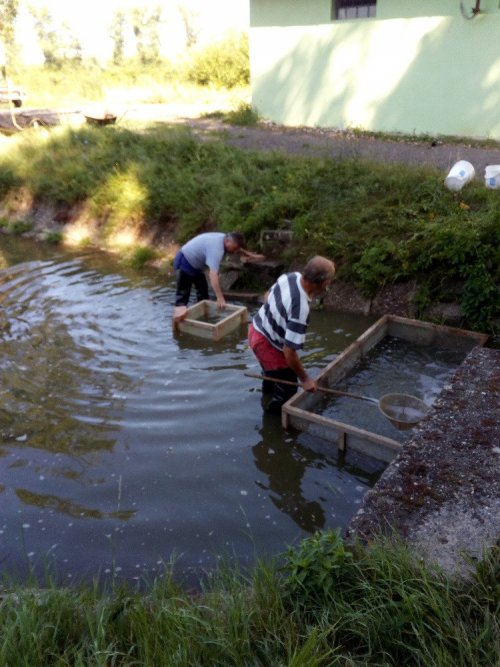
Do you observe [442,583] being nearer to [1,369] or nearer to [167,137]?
[1,369]

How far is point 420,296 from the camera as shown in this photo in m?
7.55

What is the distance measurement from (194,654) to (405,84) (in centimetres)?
1339

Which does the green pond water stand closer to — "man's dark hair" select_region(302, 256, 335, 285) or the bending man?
the bending man

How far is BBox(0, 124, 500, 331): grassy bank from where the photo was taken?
292 inches

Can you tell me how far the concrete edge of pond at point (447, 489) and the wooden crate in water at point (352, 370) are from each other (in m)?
0.58

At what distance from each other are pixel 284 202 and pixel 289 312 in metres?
4.87

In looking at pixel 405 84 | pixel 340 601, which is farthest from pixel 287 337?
pixel 405 84

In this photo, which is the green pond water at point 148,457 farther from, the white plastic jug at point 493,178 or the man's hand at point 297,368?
the white plastic jug at point 493,178

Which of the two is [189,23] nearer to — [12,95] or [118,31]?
[118,31]

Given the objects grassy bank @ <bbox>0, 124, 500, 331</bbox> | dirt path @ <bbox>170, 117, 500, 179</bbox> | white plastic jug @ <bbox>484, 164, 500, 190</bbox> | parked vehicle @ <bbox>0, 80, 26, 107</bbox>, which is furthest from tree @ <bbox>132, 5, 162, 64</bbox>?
white plastic jug @ <bbox>484, 164, 500, 190</bbox>

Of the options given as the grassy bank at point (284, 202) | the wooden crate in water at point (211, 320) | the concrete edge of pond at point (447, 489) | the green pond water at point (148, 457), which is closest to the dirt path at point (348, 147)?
the grassy bank at point (284, 202)

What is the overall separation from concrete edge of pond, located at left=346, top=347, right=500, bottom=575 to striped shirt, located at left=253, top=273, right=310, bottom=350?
4.13 ft

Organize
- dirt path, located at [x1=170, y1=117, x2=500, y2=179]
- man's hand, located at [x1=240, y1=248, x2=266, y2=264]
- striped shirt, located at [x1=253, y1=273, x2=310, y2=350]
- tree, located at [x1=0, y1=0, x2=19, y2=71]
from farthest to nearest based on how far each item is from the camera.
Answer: tree, located at [x1=0, y1=0, x2=19, y2=71] → dirt path, located at [x1=170, y1=117, x2=500, y2=179] → man's hand, located at [x1=240, y1=248, x2=266, y2=264] → striped shirt, located at [x1=253, y1=273, x2=310, y2=350]

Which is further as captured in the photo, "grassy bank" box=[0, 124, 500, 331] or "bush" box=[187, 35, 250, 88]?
"bush" box=[187, 35, 250, 88]
